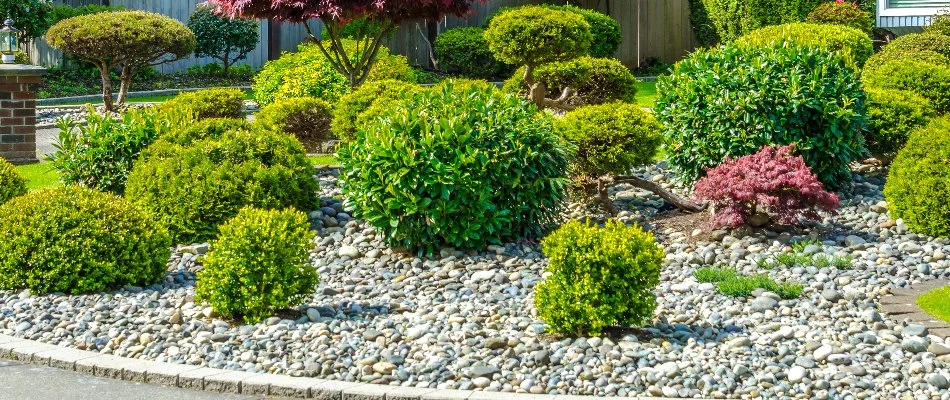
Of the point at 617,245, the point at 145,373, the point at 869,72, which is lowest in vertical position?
the point at 145,373

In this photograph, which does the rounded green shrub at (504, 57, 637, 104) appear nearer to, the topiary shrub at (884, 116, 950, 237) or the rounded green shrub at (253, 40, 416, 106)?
the rounded green shrub at (253, 40, 416, 106)

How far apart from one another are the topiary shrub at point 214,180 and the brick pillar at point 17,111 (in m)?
3.69

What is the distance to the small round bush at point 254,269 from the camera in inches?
270

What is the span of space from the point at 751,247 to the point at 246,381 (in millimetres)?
4011

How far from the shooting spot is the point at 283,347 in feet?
21.3

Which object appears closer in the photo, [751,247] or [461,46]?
[751,247]

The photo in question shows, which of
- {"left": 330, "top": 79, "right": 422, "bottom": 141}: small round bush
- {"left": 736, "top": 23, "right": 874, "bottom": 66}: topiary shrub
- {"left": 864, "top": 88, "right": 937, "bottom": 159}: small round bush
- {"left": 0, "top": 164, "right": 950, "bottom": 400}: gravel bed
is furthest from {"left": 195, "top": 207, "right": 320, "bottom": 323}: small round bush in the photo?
{"left": 736, "top": 23, "right": 874, "bottom": 66}: topiary shrub

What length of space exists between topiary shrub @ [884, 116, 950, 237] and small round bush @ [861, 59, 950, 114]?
2.26 metres

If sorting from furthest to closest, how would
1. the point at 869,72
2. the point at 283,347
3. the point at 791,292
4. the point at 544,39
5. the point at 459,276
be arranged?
the point at 544,39 < the point at 869,72 < the point at 459,276 < the point at 791,292 < the point at 283,347

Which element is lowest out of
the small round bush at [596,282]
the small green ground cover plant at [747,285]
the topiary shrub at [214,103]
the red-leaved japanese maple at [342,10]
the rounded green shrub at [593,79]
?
the small green ground cover plant at [747,285]

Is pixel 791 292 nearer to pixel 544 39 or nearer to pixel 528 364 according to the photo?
pixel 528 364

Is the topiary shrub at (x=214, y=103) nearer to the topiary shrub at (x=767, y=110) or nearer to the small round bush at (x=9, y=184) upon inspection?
the small round bush at (x=9, y=184)

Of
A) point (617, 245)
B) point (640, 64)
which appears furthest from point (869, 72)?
point (640, 64)

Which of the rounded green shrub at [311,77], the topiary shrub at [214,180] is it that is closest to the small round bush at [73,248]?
the topiary shrub at [214,180]
